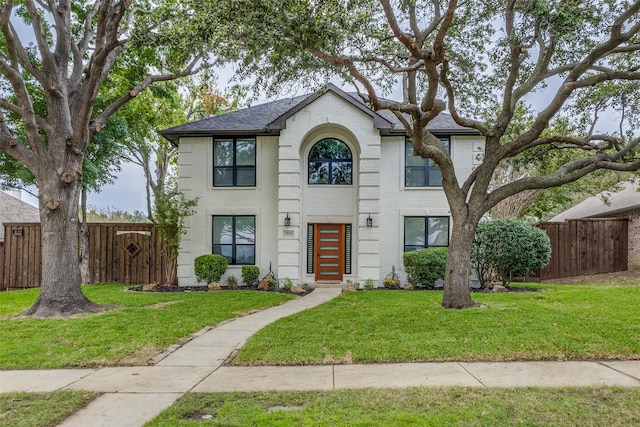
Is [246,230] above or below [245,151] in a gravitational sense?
below

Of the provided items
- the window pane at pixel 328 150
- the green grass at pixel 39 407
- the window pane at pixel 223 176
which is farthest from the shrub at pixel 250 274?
the green grass at pixel 39 407

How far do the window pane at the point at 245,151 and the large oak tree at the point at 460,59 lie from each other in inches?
198

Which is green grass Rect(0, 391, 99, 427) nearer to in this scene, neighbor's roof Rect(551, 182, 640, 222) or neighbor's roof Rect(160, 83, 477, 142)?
neighbor's roof Rect(160, 83, 477, 142)

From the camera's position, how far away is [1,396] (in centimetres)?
417

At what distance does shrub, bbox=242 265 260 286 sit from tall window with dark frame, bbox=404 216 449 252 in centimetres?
528

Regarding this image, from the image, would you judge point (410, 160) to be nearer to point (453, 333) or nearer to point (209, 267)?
point (209, 267)

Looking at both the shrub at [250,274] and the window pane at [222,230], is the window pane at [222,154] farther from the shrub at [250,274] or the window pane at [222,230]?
the shrub at [250,274]

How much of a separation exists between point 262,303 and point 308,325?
3082mm

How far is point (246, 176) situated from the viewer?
1390 centimetres

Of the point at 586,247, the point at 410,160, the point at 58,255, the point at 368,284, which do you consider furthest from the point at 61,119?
the point at 586,247

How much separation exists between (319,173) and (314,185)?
0.50 meters

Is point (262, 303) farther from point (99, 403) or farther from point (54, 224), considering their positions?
point (99, 403)

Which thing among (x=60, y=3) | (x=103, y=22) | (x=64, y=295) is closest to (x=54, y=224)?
(x=64, y=295)

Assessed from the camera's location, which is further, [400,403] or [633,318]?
[633,318]
